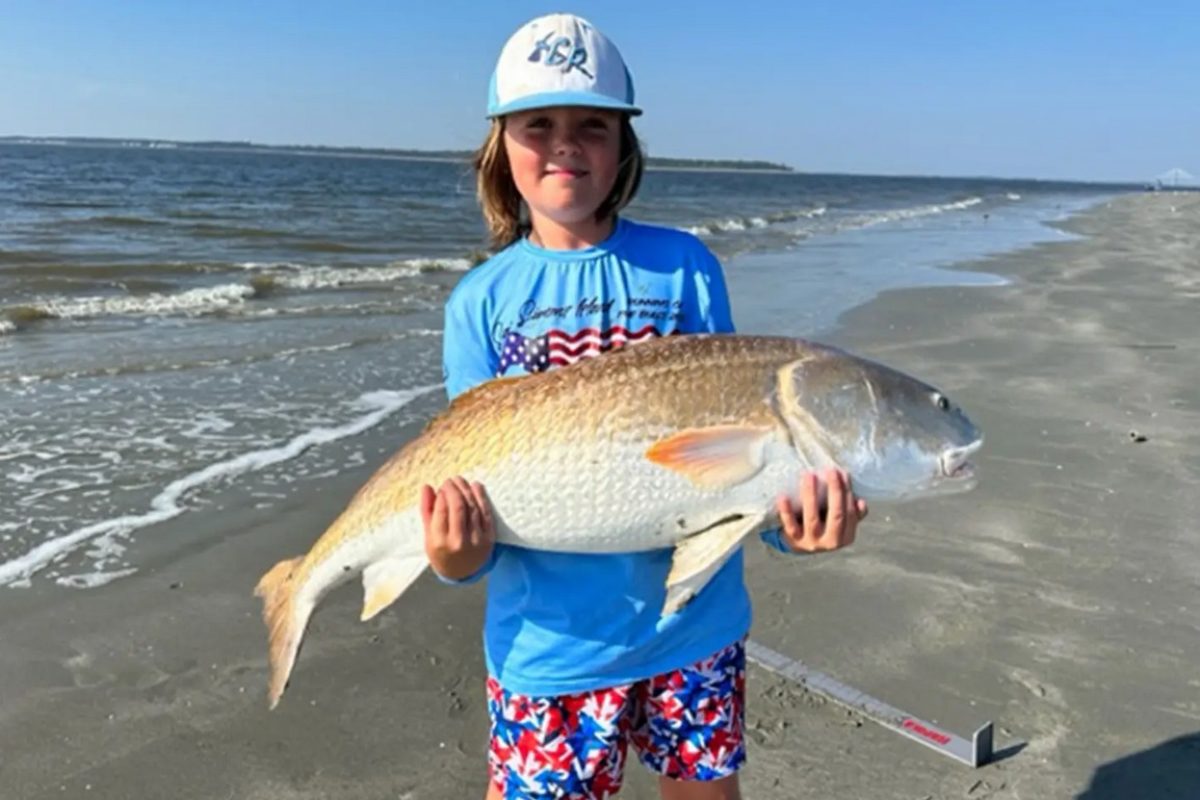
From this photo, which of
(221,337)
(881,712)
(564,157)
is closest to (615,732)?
(564,157)

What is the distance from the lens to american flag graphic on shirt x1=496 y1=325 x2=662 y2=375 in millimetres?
2672

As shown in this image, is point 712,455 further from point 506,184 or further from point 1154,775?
point 1154,775

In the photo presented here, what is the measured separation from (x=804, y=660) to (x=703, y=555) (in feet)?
8.31

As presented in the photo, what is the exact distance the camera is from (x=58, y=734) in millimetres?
4133

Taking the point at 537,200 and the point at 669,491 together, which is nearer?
the point at 669,491

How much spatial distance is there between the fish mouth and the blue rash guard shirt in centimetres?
47

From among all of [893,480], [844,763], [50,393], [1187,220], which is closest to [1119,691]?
[844,763]

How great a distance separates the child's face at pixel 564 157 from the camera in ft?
8.68

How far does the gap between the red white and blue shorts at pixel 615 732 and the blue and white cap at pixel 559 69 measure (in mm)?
1466

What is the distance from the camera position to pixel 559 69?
2555mm

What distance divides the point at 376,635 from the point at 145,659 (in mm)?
1041

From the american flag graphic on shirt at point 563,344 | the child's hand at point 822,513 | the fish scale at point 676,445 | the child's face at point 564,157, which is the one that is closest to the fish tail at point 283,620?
the fish scale at point 676,445

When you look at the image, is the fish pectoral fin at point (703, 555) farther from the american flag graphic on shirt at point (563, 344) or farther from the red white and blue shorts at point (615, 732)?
the american flag graphic on shirt at point (563, 344)

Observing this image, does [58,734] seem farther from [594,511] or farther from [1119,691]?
[1119,691]
